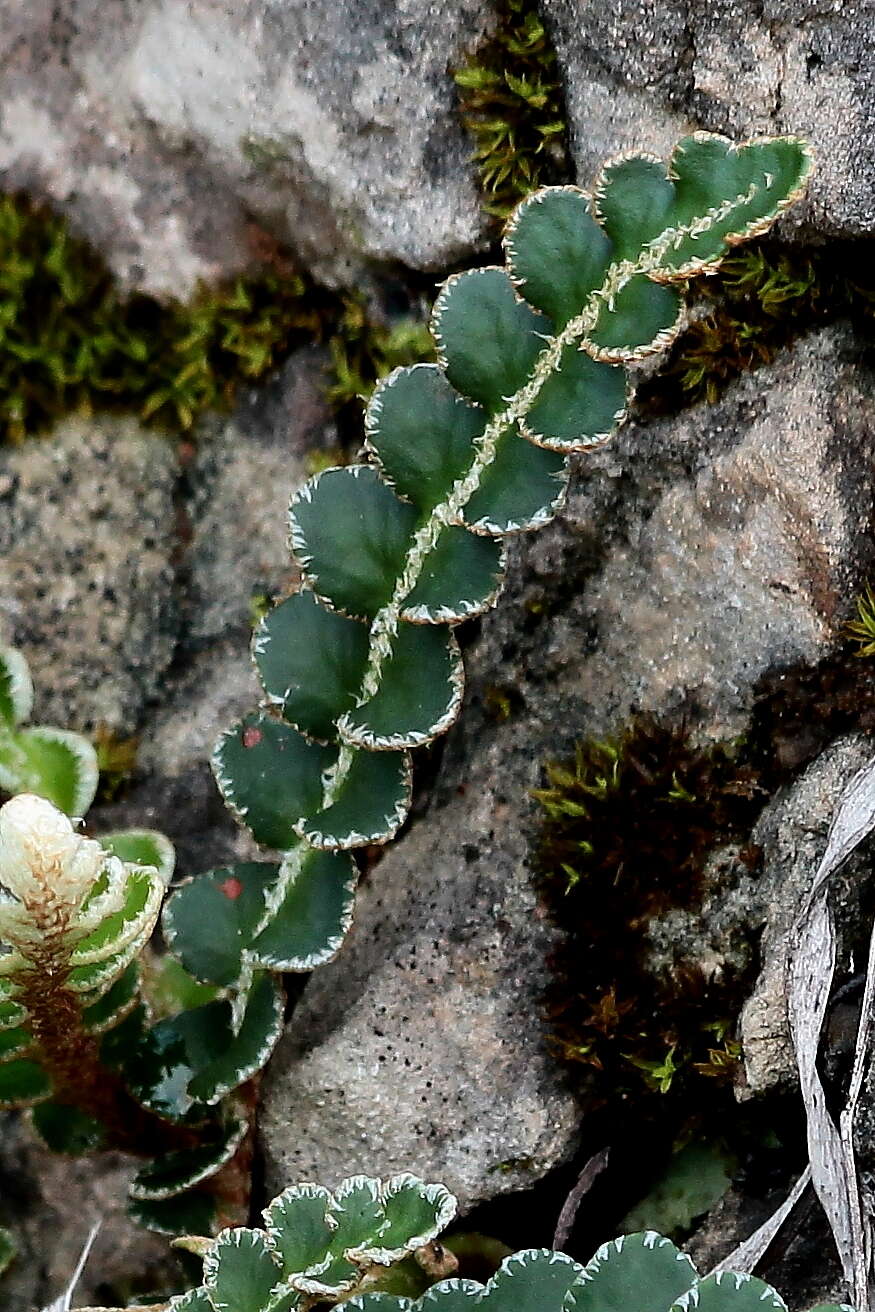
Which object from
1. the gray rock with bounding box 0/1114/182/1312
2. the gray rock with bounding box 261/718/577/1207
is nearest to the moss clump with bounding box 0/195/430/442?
the gray rock with bounding box 261/718/577/1207

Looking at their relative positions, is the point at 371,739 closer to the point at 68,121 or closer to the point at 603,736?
the point at 603,736

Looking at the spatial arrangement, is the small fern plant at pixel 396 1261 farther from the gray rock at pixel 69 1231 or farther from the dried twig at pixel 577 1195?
the gray rock at pixel 69 1231

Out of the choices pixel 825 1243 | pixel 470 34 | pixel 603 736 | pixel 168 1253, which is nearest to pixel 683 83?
pixel 470 34

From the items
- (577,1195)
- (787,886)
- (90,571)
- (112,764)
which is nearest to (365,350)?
(90,571)

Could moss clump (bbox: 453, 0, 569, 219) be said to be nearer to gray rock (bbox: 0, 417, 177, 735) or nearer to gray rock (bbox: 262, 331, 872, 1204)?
gray rock (bbox: 262, 331, 872, 1204)

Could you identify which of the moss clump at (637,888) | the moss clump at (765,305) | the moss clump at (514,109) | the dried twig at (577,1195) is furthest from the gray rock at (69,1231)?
the moss clump at (514,109)

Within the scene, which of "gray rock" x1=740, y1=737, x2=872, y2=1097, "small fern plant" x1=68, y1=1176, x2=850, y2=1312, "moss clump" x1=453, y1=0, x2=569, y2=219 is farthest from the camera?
"moss clump" x1=453, y1=0, x2=569, y2=219
